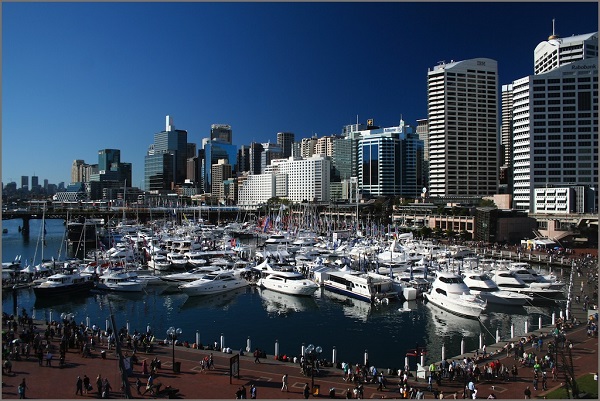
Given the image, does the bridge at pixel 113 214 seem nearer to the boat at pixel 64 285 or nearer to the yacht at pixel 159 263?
the yacht at pixel 159 263

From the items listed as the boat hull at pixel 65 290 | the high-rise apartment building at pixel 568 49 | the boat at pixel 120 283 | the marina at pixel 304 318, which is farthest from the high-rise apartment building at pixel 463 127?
the boat hull at pixel 65 290

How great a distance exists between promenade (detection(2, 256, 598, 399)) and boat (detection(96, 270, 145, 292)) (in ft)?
75.2

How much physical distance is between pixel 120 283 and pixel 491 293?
133 ft

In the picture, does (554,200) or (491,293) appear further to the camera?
(554,200)

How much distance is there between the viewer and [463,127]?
154250mm

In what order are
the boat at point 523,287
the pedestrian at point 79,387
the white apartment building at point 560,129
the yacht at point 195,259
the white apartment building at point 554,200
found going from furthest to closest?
Answer: the white apartment building at point 560,129 < the white apartment building at point 554,200 < the yacht at point 195,259 < the boat at point 523,287 < the pedestrian at point 79,387

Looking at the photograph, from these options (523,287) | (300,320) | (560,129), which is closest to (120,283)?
(300,320)

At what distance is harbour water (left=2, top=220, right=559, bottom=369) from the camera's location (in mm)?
37156

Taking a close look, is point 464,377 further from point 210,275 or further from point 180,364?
point 210,275

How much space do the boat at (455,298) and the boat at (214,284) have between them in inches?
863

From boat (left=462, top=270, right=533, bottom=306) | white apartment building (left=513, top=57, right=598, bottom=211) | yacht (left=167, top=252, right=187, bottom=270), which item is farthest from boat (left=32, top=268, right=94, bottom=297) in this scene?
white apartment building (left=513, top=57, right=598, bottom=211)

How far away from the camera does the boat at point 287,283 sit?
5269 centimetres

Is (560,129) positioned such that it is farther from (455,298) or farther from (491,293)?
(455,298)

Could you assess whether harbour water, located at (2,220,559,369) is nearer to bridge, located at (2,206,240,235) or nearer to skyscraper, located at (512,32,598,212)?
skyscraper, located at (512,32,598,212)
